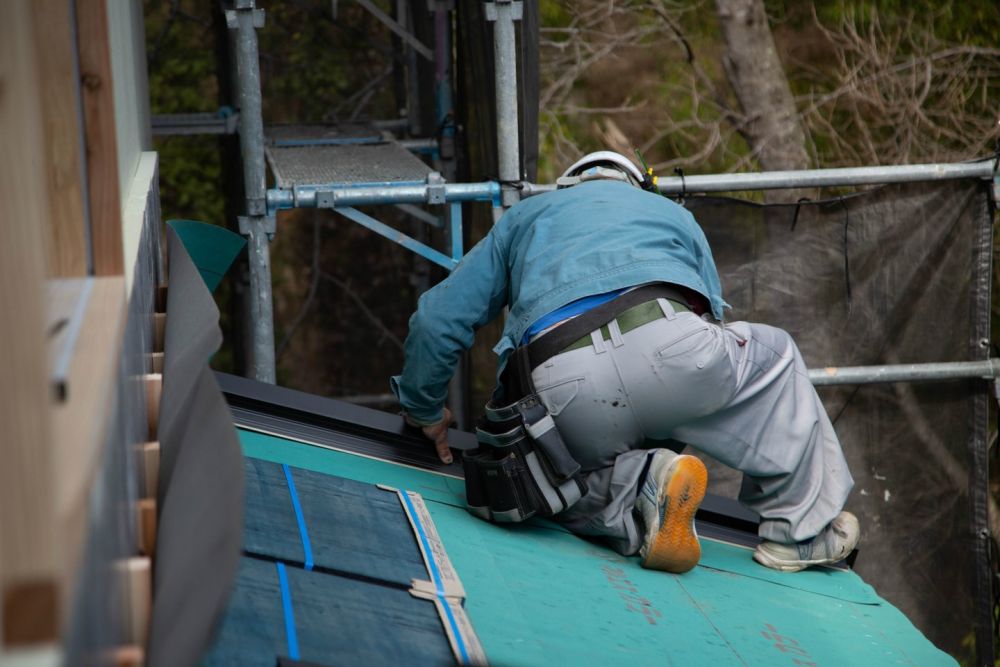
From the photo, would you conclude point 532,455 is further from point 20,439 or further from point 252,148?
point 20,439

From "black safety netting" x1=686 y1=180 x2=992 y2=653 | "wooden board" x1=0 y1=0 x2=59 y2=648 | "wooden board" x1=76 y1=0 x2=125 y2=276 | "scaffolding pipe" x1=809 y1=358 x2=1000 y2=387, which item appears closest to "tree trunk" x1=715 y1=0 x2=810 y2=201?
"black safety netting" x1=686 y1=180 x2=992 y2=653

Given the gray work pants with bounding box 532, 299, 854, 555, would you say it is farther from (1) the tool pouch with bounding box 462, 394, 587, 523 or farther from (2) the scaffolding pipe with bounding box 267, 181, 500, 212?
(2) the scaffolding pipe with bounding box 267, 181, 500, 212

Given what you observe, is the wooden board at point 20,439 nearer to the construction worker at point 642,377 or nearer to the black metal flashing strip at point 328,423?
the construction worker at point 642,377

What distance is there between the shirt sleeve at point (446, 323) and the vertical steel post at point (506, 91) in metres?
0.75

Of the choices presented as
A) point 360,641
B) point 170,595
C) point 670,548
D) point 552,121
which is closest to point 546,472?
point 670,548

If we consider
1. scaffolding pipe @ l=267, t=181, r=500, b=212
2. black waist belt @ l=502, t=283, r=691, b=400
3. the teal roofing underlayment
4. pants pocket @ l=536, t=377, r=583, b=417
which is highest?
scaffolding pipe @ l=267, t=181, r=500, b=212

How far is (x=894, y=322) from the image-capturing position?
415cm

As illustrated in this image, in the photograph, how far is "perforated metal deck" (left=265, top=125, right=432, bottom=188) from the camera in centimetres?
429

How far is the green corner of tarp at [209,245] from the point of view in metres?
3.50

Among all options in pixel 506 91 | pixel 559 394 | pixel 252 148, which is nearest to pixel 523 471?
pixel 559 394

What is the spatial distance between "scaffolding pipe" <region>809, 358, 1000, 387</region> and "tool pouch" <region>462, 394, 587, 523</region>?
4.65 feet

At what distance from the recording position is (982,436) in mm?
4207

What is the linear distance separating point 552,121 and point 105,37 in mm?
7439

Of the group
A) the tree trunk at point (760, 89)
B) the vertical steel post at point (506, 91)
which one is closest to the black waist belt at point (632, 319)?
the vertical steel post at point (506, 91)
